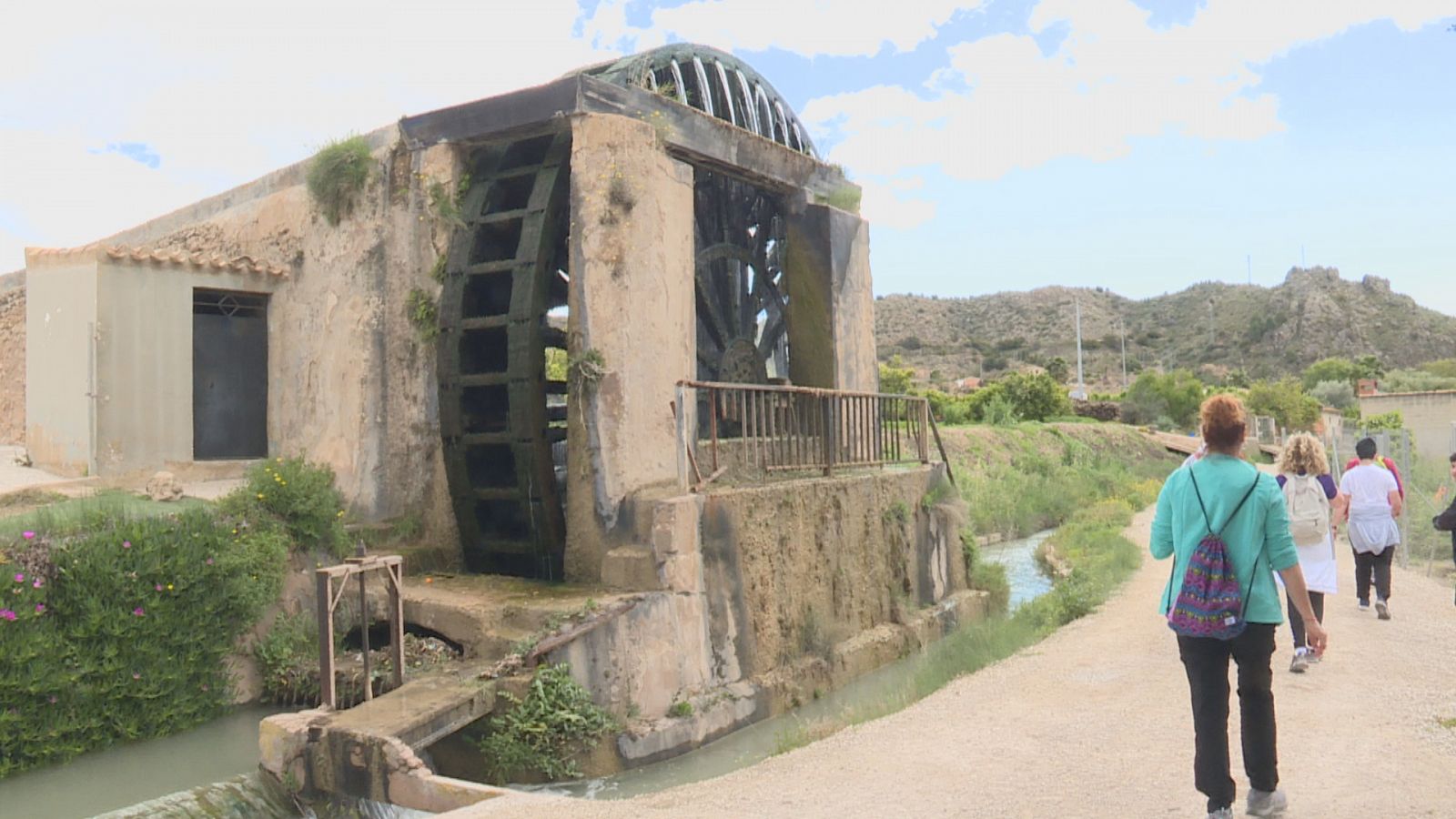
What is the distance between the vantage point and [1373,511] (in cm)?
840

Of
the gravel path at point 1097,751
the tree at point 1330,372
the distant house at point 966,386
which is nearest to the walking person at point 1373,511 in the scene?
the gravel path at point 1097,751

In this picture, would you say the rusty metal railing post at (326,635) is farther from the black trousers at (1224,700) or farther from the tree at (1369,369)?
the tree at (1369,369)

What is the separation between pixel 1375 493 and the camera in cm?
839

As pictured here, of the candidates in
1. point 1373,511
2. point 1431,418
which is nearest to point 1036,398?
point 1431,418

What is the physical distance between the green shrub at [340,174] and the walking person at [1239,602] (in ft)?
25.9

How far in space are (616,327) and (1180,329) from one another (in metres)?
70.3

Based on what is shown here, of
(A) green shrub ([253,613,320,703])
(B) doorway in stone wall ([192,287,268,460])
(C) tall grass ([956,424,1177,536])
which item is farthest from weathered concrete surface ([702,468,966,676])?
(C) tall grass ([956,424,1177,536])

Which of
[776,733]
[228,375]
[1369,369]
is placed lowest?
[776,733]

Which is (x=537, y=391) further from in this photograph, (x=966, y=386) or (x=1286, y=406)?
(x=966, y=386)

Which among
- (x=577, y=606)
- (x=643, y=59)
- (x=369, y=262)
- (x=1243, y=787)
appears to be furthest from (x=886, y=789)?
(x=643, y=59)

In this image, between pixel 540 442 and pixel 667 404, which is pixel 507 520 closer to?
pixel 540 442

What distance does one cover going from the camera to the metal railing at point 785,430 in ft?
27.5

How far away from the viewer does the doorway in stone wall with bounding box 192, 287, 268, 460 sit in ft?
33.0

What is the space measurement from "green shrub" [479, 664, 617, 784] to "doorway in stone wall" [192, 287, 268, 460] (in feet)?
16.2
